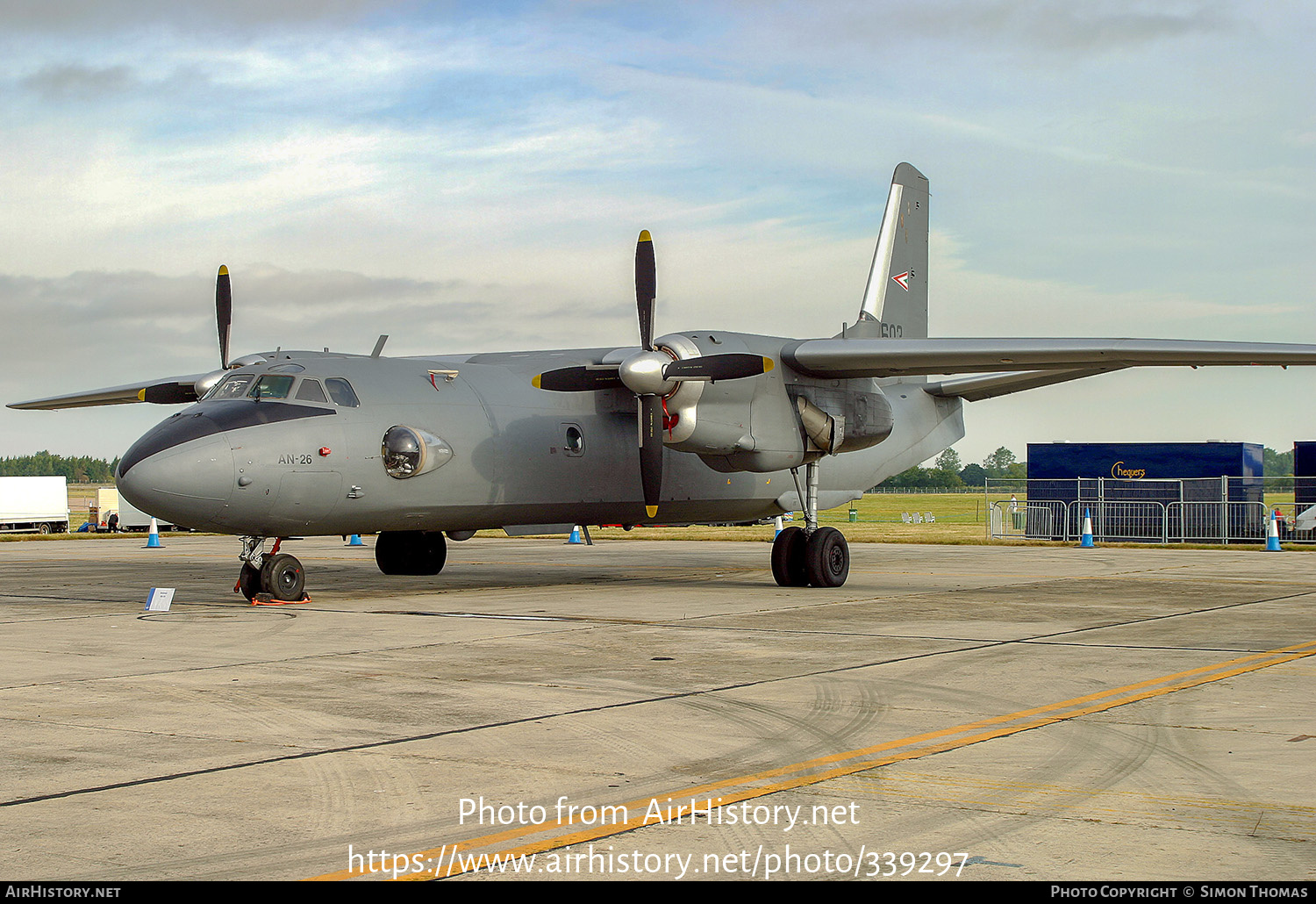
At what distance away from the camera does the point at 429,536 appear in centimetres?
2108

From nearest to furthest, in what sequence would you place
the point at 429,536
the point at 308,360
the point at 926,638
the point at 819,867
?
the point at 819,867 < the point at 926,638 < the point at 308,360 < the point at 429,536

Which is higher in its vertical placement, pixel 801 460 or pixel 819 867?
pixel 801 460

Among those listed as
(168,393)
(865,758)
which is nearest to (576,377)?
(168,393)

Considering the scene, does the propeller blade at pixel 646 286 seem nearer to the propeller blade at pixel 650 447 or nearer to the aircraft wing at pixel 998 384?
the propeller blade at pixel 650 447

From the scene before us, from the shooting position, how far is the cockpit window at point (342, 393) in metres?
16.2

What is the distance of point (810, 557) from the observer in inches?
748

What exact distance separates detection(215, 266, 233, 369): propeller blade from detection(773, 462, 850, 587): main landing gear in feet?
29.8

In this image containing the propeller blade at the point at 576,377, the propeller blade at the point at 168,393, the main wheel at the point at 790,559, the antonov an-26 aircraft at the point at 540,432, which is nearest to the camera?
the antonov an-26 aircraft at the point at 540,432

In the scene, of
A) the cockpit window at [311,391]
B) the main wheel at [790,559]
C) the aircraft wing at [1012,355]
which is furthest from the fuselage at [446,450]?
the main wheel at [790,559]

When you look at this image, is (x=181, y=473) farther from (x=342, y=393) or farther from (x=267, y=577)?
(x=342, y=393)

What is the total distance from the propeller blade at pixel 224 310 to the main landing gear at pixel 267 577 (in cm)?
412

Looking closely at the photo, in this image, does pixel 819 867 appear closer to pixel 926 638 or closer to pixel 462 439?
pixel 926 638

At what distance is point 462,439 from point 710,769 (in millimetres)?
11420
